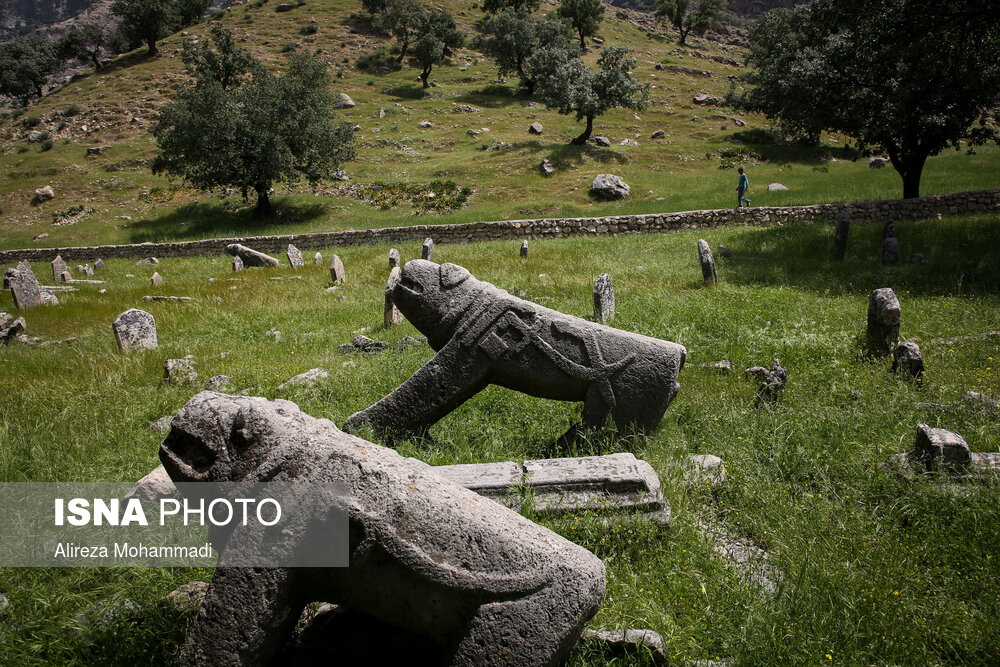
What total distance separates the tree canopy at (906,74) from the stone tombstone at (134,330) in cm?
1635

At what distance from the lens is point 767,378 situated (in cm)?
628

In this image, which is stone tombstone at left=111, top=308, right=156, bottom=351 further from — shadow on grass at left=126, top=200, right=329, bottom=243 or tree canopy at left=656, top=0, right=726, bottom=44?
tree canopy at left=656, top=0, right=726, bottom=44

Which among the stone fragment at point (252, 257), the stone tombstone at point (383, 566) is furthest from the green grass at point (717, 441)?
the stone fragment at point (252, 257)

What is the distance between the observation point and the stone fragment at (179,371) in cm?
743

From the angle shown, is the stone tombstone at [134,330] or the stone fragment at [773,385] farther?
the stone tombstone at [134,330]

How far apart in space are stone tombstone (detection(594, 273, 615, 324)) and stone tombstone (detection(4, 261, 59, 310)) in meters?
12.7

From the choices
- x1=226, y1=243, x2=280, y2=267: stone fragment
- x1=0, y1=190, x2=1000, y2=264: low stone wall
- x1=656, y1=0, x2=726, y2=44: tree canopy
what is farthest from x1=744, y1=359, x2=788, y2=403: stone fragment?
x1=656, y1=0, x2=726, y2=44: tree canopy

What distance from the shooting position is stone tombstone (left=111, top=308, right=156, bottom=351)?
904 centimetres

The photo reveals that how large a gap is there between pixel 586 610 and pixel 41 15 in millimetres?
234335

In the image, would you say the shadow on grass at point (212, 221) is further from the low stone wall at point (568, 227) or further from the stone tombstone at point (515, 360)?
the stone tombstone at point (515, 360)

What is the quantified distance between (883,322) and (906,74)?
48.6 ft

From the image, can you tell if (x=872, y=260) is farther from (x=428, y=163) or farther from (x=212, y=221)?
(x=212, y=221)

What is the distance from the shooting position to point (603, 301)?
9.26 m

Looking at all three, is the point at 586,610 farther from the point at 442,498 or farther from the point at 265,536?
the point at 265,536
